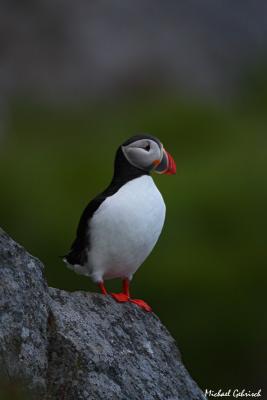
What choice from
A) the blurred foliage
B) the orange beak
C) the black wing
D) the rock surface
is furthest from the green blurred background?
the rock surface

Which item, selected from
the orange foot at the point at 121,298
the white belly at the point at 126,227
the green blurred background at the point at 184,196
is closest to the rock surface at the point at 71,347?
the orange foot at the point at 121,298

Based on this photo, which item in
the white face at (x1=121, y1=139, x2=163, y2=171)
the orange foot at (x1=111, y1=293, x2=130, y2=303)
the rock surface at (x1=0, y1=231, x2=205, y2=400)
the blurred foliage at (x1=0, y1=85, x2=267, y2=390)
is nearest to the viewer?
the rock surface at (x1=0, y1=231, x2=205, y2=400)

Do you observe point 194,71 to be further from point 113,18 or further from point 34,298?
point 34,298

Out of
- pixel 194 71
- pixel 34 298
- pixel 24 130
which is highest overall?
pixel 34 298

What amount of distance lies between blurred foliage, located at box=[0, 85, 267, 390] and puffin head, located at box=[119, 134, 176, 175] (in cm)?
884

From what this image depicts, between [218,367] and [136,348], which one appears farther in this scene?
[218,367]

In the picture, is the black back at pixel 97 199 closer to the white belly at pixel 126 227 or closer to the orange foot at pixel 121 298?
the white belly at pixel 126 227

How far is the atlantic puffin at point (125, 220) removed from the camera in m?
6.64

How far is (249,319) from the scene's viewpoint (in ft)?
63.2

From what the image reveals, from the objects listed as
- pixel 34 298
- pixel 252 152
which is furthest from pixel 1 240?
pixel 252 152

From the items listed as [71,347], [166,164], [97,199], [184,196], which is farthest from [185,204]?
[71,347]

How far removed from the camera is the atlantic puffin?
664 cm

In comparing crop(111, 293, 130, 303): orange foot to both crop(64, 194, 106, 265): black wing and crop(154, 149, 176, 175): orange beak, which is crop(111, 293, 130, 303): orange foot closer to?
crop(64, 194, 106, 265): black wing

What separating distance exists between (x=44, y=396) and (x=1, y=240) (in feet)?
2.54
